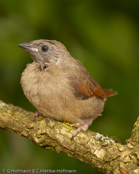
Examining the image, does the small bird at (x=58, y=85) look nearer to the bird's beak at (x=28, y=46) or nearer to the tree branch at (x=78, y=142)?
the bird's beak at (x=28, y=46)

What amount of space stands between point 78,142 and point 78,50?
4.70ft

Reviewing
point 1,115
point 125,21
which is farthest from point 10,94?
point 125,21

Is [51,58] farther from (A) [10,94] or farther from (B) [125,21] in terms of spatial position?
(B) [125,21]

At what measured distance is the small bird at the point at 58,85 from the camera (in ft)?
14.2

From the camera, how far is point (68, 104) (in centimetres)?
442

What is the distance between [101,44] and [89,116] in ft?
3.48

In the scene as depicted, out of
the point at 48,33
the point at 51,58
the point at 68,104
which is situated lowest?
the point at 68,104

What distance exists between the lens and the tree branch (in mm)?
3590

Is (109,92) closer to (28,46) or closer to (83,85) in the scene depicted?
(83,85)

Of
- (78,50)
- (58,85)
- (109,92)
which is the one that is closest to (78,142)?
(58,85)

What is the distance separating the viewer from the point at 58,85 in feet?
14.2

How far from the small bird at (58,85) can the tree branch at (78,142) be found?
0.16 m

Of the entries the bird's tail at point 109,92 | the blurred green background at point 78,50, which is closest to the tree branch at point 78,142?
the blurred green background at point 78,50

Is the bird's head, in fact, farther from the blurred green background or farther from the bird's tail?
the bird's tail
